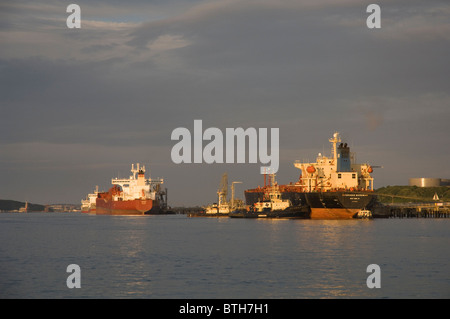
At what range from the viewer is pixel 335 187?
424ft

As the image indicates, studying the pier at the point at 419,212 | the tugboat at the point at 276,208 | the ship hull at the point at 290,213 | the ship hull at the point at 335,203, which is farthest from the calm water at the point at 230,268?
the pier at the point at 419,212

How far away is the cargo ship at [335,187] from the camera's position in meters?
120

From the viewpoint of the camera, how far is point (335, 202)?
11969 centimetres

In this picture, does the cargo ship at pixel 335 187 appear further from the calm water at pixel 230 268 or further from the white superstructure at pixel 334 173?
the calm water at pixel 230 268

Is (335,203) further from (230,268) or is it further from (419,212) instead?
(230,268)

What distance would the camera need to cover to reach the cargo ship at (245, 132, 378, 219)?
394ft

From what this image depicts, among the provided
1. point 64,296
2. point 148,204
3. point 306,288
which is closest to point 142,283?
point 64,296

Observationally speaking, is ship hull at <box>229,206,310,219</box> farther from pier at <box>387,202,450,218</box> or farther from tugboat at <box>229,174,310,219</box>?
pier at <box>387,202,450,218</box>

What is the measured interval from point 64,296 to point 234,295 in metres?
9.57

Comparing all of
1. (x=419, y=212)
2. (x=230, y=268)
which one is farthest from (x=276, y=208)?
(x=230, y=268)

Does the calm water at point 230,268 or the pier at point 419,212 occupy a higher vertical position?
the pier at point 419,212

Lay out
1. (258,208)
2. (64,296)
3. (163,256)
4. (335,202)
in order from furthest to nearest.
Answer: (258,208)
(335,202)
(163,256)
(64,296)
